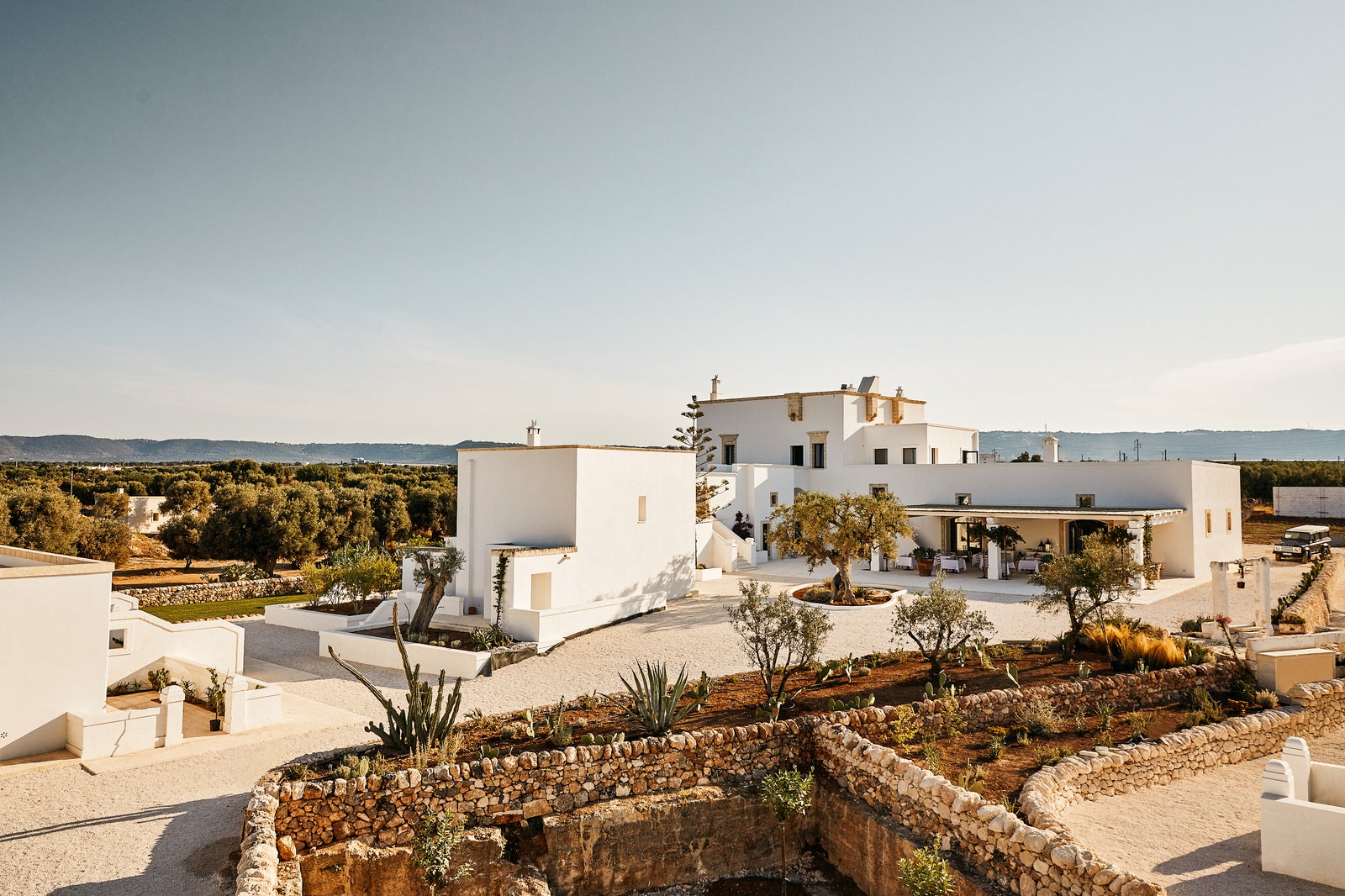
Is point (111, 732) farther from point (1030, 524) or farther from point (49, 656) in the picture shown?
point (1030, 524)

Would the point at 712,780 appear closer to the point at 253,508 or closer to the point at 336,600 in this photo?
the point at 336,600

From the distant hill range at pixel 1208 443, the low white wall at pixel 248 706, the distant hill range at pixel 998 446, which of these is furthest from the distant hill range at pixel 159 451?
the low white wall at pixel 248 706

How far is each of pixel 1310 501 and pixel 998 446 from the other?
92078 mm

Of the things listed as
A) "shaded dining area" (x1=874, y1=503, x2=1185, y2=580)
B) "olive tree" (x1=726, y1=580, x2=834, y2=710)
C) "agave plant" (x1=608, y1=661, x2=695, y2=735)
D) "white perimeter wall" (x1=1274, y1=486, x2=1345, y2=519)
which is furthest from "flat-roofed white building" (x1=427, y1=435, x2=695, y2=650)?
"white perimeter wall" (x1=1274, y1=486, x2=1345, y2=519)

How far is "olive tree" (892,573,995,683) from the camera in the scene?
1198 cm

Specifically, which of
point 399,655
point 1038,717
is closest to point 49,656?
point 399,655

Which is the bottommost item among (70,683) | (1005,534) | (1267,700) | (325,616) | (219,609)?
(219,609)

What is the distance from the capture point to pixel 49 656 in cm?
999

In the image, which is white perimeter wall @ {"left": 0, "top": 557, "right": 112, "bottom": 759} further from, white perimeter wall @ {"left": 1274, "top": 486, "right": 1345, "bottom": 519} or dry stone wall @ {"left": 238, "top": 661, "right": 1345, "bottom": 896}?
white perimeter wall @ {"left": 1274, "top": 486, "right": 1345, "bottom": 519}

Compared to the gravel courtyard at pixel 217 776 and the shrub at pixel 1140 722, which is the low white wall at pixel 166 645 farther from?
the shrub at pixel 1140 722

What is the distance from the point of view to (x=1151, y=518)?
73.2 ft

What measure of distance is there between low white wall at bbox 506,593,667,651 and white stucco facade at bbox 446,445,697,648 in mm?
29

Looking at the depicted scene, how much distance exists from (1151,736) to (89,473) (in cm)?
7925

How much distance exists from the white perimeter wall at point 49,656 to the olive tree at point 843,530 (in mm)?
14785
